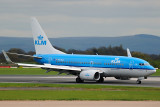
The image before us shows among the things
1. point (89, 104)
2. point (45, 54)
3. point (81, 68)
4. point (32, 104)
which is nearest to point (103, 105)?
point (89, 104)

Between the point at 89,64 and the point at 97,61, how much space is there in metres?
1.31

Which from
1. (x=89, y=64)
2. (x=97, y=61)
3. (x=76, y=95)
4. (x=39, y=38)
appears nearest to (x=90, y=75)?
(x=97, y=61)

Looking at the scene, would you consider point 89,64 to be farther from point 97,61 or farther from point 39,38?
point 39,38

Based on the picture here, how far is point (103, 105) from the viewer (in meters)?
27.2

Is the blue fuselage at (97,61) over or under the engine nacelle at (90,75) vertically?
over

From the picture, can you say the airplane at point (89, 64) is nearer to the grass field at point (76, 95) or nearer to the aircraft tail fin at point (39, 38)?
the aircraft tail fin at point (39, 38)

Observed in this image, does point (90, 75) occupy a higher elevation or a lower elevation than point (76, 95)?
higher

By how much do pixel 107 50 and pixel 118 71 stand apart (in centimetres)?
8006

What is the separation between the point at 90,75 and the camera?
56.2 metres

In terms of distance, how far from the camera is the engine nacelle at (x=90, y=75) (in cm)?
5616

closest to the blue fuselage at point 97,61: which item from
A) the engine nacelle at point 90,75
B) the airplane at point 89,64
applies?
the airplane at point 89,64

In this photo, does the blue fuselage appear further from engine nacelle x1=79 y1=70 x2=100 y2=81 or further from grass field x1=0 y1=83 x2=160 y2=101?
grass field x1=0 y1=83 x2=160 y2=101

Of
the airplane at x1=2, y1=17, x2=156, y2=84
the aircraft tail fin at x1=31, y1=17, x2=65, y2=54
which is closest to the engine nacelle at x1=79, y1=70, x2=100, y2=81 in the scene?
the airplane at x1=2, y1=17, x2=156, y2=84

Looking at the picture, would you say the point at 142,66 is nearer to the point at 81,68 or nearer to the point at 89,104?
the point at 81,68
